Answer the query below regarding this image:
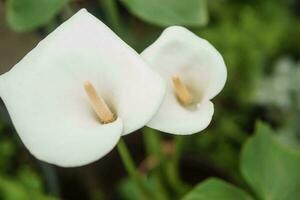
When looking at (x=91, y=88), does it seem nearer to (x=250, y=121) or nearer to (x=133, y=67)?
(x=133, y=67)

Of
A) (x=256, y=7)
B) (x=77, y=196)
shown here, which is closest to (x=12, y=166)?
(x=77, y=196)

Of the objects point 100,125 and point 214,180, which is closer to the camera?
point 100,125

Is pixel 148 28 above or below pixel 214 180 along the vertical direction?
below

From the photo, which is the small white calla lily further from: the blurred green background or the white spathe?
the blurred green background

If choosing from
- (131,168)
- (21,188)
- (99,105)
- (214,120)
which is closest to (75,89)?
(99,105)

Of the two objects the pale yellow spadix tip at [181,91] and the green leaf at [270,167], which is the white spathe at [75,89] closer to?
the pale yellow spadix tip at [181,91]

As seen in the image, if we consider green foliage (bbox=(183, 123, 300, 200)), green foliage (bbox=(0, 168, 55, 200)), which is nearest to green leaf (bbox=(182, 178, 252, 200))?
green foliage (bbox=(183, 123, 300, 200))

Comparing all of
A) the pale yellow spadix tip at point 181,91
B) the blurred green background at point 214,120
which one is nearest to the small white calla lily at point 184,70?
the pale yellow spadix tip at point 181,91

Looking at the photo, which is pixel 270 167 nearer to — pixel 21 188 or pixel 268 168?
pixel 268 168
